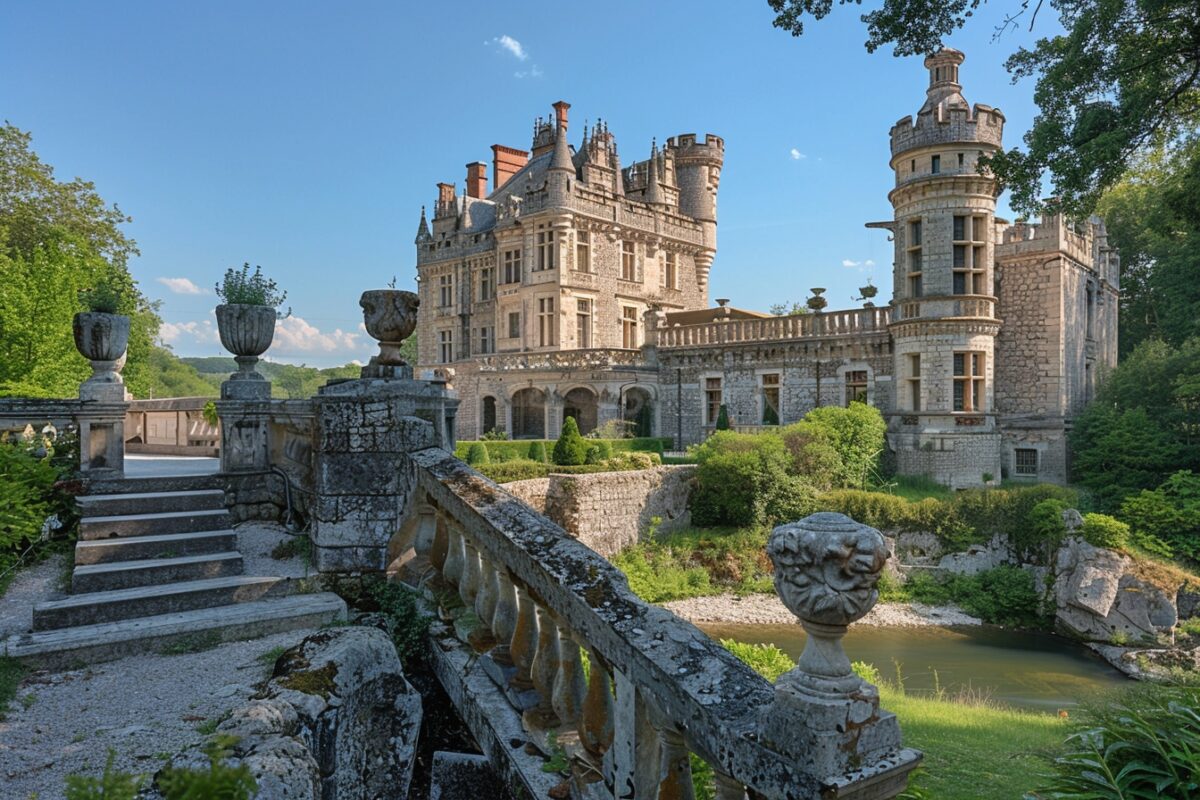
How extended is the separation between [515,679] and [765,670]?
6.42m

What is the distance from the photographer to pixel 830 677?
1.83 m

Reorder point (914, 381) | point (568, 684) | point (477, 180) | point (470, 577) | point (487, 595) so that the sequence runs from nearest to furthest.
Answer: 1. point (568, 684)
2. point (487, 595)
3. point (470, 577)
4. point (914, 381)
5. point (477, 180)

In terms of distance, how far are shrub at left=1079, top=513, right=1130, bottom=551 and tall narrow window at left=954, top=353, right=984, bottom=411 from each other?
4.46 meters

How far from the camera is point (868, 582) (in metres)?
1.86

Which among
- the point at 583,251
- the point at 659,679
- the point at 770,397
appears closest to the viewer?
the point at 659,679

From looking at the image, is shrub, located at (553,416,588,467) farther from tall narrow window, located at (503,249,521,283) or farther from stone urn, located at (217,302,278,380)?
stone urn, located at (217,302,278,380)

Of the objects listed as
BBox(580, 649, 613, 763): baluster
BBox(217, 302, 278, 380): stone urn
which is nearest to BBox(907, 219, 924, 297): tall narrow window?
BBox(217, 302, 278, 380): stone urn

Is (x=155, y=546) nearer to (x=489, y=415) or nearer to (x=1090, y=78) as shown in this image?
(x=1090, y=78)

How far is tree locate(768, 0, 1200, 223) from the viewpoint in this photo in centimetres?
858

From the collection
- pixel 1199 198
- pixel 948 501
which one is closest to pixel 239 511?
pixel 1199 198

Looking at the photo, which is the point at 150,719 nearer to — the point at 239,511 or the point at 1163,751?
the point at 239,511

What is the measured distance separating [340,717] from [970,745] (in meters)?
7.28

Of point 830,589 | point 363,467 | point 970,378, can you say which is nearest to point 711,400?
point 970,378

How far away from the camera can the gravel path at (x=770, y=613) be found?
18062 millimetres
